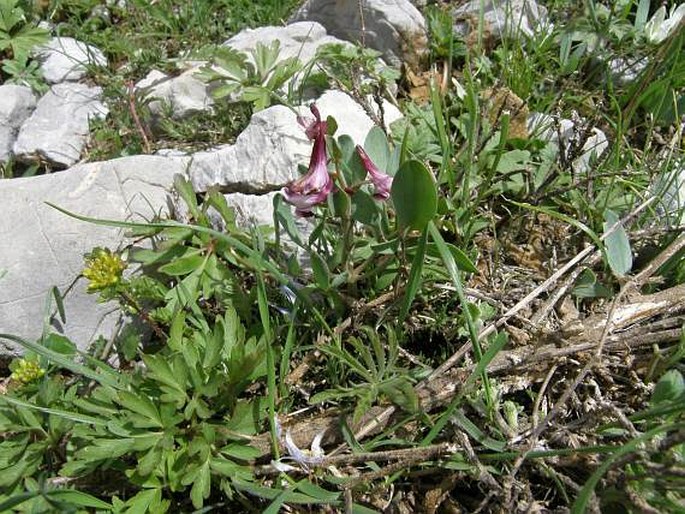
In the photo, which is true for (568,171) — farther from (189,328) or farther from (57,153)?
(57,153)

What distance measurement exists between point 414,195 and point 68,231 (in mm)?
1389

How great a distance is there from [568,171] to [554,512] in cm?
125

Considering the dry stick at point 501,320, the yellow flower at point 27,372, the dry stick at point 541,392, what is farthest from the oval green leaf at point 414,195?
the yellow flower at point 27,372

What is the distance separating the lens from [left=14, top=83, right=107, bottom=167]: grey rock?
116 inches

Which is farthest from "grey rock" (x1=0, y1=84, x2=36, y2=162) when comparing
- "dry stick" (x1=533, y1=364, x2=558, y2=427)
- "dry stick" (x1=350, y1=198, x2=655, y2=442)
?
"dry stick" (x1=533, y1=364, x2=558, y2=427)

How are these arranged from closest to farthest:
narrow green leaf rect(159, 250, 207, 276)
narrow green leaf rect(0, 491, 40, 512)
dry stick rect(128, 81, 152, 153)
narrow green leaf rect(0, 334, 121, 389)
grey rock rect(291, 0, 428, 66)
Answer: narrow green leaf rect(0, 491, 40, 512), narrow green leaf rect(0, 334, 121, 389), narrow green leaf rect(159, 250, 207, 276), dry stick rect(128, 81, 152, 153), grey rock rect(291, 0, 428, 66)

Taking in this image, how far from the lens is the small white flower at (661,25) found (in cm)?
257

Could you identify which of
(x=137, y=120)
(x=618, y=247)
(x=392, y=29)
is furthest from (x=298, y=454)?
(x=392, y=29)

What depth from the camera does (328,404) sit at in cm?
201

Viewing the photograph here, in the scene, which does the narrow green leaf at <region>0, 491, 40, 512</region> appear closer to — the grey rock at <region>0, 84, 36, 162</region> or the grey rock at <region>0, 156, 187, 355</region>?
the grey rock at <region>0, 156, 187, 355</region>

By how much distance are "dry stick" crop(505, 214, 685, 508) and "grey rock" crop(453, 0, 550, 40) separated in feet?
3.70

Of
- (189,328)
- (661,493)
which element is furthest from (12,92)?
(661,493)

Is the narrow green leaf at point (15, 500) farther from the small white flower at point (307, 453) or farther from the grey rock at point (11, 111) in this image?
the grey rock at point (11, 111)

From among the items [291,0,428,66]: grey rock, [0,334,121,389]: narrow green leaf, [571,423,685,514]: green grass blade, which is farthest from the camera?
[291,0,428,66]: grey rock
